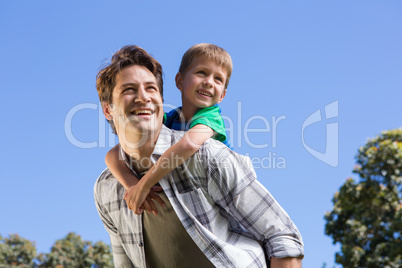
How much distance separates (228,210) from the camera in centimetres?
246

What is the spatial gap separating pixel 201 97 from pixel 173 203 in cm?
102

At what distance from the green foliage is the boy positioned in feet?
58.3

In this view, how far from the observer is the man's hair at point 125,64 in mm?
2773

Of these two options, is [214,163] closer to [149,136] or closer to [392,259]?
[149,136]

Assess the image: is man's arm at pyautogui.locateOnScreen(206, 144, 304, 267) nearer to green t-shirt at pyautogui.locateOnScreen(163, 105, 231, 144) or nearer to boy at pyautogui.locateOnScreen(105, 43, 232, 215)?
boy at pyautogui.locateOnScreen(105, 43, 232, 215)

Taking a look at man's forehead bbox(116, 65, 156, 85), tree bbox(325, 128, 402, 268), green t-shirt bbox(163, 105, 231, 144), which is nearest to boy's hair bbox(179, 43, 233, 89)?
green t-shirt bbox(163, 105, 231, 144)

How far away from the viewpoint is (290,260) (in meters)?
2.31

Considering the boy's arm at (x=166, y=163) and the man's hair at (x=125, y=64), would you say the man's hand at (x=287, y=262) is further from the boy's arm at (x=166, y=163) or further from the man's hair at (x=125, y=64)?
the man's hair at (x=125, y=64)

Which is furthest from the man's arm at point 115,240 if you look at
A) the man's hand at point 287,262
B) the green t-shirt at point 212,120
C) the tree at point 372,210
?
the tree at point 372,210

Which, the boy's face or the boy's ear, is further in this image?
the boy's ear

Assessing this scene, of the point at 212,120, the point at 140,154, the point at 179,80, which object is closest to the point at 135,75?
the point at 140,154

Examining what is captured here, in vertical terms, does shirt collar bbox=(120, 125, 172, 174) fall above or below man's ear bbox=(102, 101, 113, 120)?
below

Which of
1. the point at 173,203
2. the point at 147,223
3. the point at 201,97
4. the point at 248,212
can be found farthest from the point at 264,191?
the point at 201,97

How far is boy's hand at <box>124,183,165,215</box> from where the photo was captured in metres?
2.49
